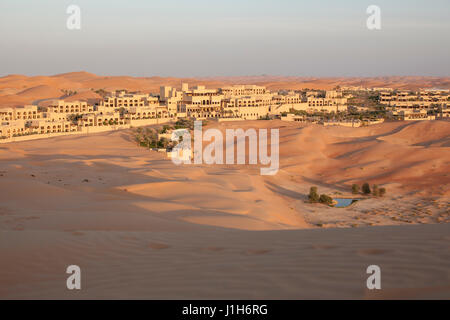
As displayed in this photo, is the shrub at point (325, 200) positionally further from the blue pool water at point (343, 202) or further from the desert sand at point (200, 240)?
the desert sand at point (200, 240)

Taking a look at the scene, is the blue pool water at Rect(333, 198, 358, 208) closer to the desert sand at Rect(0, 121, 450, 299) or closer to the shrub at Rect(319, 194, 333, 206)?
the shrub at Rect(319, 194, 333, 206)

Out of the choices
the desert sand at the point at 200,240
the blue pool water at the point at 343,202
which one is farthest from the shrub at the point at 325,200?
the desert sand at the point at 200,240

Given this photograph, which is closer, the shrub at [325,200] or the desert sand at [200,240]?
the desert sand at [200,240]

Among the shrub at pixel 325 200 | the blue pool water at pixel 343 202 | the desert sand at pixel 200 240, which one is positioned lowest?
the blue pool water at pixel 343 202

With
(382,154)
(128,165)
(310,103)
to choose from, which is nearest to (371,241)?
(128,165)

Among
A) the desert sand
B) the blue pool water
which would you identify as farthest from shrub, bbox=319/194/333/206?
the desert sand

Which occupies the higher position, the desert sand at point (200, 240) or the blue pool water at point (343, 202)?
the desert sand at point (200, 240)

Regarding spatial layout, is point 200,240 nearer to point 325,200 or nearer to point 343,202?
point 325,200

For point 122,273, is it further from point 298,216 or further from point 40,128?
point 40,128
